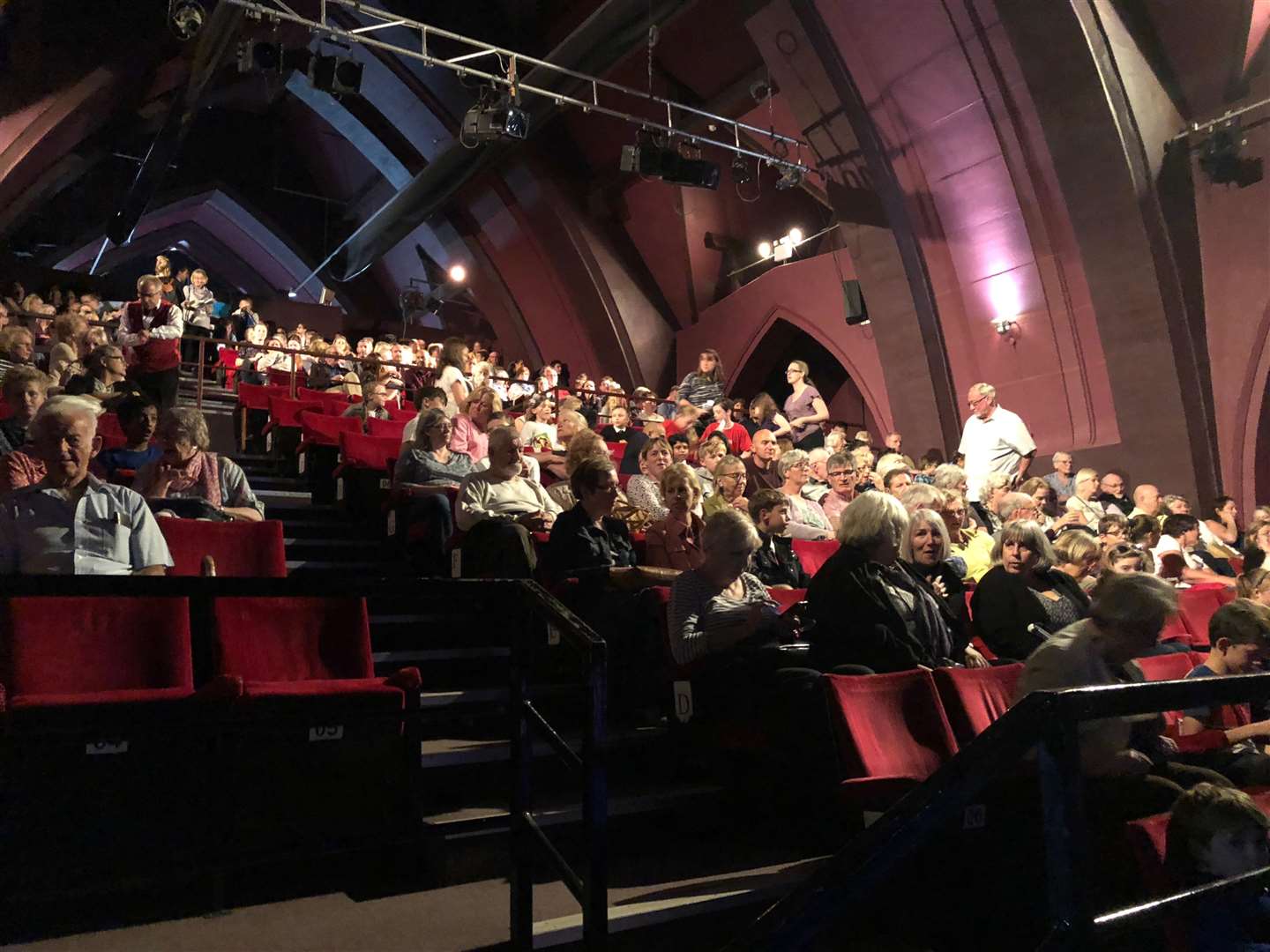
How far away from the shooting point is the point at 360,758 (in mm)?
2361

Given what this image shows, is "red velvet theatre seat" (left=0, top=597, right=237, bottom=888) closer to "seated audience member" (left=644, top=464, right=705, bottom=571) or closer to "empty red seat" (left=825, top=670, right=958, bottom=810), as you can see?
"empty red seat" (left=825, top=670, right=958, bottom=810)

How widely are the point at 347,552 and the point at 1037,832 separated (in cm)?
389

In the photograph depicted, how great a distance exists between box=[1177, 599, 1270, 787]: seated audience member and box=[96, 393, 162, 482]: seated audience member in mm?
3920

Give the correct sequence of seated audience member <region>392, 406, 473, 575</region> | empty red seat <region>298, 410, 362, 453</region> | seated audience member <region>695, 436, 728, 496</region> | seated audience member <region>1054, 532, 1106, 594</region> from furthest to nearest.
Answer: seated audience member <region>695, 436, 728, 496</region>, empty red seat <region>298, 410, 362, 453</region>, seated audience member <region>1054, 532, 1106, 594</region>, seated audience member <region>392, 406, 473, 575</region>

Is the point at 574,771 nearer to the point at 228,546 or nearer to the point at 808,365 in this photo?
the point at 228,546

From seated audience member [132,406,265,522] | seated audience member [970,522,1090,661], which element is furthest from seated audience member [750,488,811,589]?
seated audience member [132,406,265,522]

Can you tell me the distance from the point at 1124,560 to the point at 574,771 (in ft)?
12.2

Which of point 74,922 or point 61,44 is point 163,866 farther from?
point 61,44

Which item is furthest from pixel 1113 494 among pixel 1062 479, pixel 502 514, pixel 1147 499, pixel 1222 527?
pixel 502 514

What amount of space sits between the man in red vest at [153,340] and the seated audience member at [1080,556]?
16.3 ft

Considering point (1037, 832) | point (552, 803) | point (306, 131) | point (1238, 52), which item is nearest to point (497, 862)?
point (552, 803)

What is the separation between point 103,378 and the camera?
5.36 metres

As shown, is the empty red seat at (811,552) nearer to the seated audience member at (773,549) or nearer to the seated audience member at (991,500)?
the seated audience member at (773,549)

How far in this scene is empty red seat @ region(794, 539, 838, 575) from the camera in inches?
186
